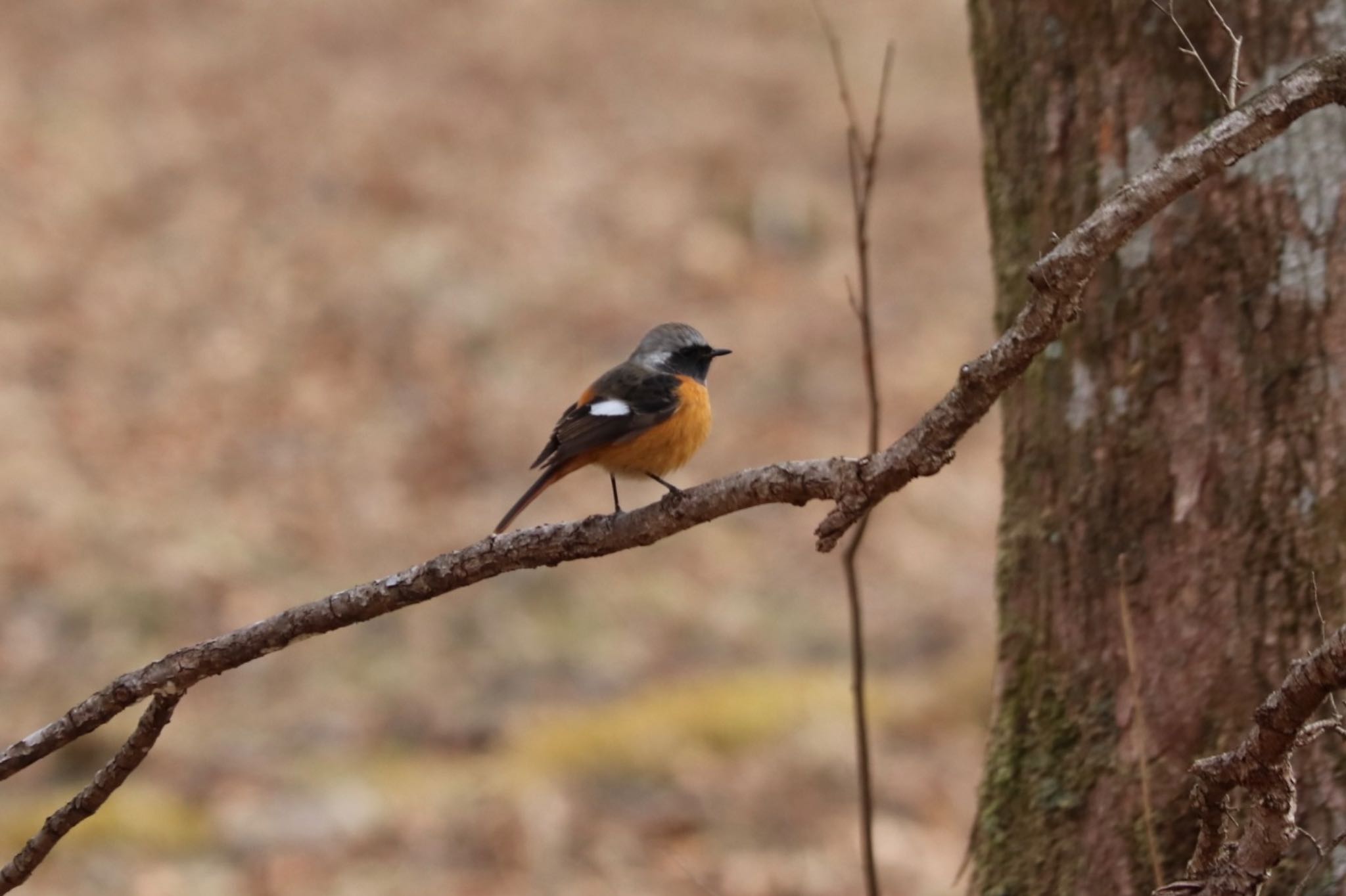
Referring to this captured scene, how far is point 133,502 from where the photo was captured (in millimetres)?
9430

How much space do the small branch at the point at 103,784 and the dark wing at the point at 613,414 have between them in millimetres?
1333

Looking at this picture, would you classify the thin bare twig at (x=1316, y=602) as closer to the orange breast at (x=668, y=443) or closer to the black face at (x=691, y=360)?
the orange breast at (x=668, y=443)

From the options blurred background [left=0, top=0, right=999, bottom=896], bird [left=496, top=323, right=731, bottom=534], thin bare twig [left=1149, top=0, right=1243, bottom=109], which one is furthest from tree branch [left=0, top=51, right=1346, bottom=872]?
blurred background [left=0, top=0, right=999, bottom=896]

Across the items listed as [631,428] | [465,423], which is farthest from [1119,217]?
[465,423]

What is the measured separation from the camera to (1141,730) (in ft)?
9.29

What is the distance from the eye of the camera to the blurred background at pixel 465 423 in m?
6.44

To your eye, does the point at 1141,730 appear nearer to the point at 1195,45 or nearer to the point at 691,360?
the point at 1195,45

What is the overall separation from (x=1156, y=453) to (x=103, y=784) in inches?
90.4

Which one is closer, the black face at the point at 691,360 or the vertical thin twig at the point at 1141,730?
the vertical thin twig at the point at 1141,730

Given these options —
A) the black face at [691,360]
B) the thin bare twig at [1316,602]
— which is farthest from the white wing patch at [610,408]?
the thin bare twig at [1316,602]

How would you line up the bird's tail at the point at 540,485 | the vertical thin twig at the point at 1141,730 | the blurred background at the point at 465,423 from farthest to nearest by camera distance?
1. the blurred background at the point at 465,423
2. the bird's tail at the point at 540,485
3. the vertical thin twig at the point at 1141,730

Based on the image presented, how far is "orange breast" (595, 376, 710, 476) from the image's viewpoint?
375cm

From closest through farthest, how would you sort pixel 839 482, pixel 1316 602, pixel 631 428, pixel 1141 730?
pixel 839 482, pixel 1316 602, pixel 1141 730, pixel 631 428

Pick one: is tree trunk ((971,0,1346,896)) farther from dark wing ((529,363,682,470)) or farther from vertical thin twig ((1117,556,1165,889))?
dark wing ((529,363,682,470))
